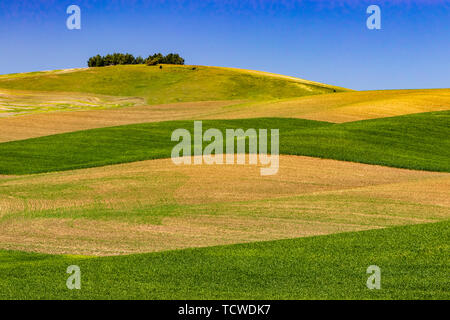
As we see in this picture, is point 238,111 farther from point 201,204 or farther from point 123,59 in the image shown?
point 123,59

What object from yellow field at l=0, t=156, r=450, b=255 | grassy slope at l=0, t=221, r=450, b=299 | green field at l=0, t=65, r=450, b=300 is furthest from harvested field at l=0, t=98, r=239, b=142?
grassy slope at l=0, t=221, r=450, b=299

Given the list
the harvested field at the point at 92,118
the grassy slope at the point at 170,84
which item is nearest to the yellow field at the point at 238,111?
the harvested field at the point at 92,118

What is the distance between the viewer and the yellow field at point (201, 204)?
16.3 metres

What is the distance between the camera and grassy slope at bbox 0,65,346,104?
73812 millimetres

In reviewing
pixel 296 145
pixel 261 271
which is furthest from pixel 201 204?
pixel 296 145

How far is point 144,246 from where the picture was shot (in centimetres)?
1519

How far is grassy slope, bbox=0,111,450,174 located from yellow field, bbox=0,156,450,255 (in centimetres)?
214

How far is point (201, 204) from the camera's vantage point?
2092 cm

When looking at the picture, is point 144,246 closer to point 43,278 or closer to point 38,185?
point 43,278

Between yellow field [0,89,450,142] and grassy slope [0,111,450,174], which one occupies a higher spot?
yellow field [0,89,450,142]

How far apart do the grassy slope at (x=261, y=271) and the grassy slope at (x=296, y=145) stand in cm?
1577

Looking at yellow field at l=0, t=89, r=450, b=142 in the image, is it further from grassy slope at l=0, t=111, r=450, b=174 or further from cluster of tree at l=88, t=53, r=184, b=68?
cluster of tree at l=88, t=53, r=184, b=68
